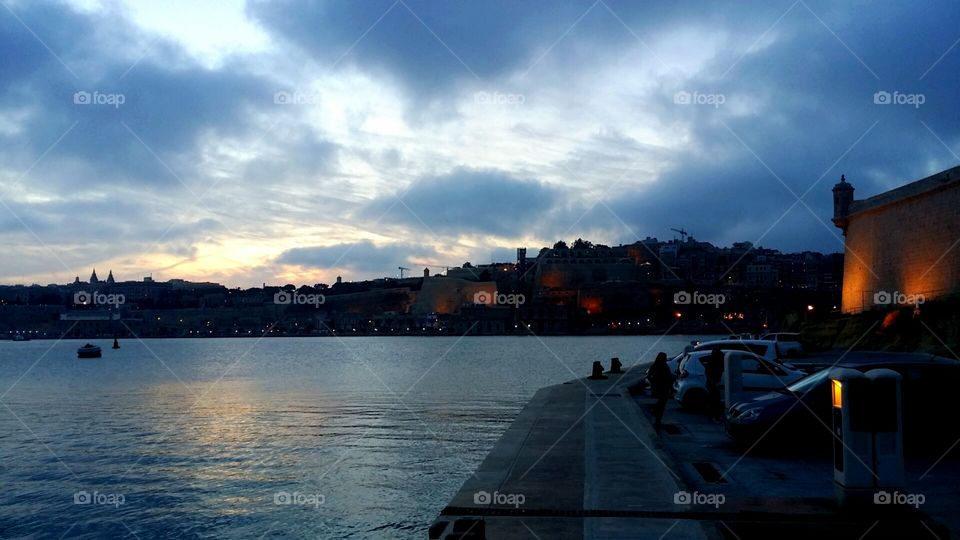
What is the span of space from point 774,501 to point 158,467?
40.3ft

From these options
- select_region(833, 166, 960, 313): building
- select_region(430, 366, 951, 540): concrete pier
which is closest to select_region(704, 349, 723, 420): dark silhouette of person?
select_region(430, 366, 951, 540): concrete pier

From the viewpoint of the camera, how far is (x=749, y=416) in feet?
38.4

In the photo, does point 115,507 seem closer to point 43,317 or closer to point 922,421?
point 922,421

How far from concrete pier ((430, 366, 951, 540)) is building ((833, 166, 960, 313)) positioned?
28.4 meters

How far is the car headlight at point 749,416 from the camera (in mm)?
11638

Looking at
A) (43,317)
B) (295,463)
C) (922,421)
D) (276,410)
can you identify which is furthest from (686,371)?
(43,317)

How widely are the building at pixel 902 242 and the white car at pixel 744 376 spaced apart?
23801 mm

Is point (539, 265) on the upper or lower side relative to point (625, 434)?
upper

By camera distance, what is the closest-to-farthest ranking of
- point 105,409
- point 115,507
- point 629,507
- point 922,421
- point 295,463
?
point 629,507
point 922,421
point 115,507
point 295,463
point 105,409

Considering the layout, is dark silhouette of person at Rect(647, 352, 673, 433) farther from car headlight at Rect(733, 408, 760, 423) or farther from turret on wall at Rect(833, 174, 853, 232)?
turret on wall at Rect(833, 174, 853, 232)

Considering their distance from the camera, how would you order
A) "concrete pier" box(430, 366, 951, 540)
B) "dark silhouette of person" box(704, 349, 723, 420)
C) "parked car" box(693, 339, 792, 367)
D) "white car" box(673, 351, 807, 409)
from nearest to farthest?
"concrete pier" box(430, 366, 951, 540), "white car" box(673, 351, 807, 409), "dark silhouette of person" box(704, 349, 723, 420), "parked car" box(693, 339, 792, 367)

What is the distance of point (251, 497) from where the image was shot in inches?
505

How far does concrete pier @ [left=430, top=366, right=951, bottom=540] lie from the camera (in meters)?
7.13

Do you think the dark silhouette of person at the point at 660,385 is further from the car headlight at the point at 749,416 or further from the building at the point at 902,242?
the building at the point at 902,242
